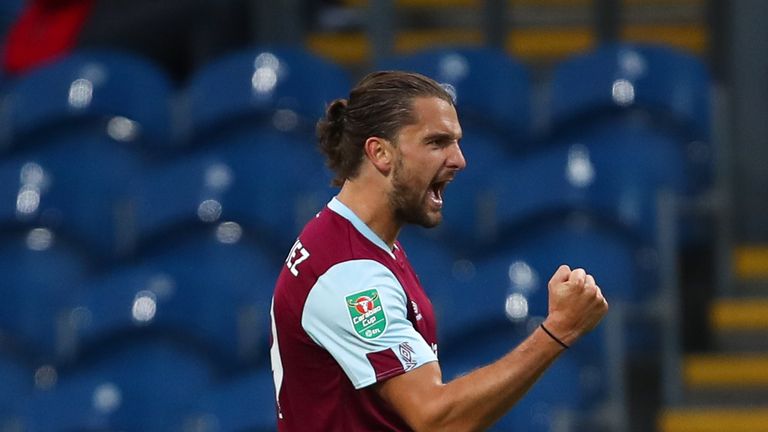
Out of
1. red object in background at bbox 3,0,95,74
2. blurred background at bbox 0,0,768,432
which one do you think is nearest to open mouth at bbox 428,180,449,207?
blurred background at bbox 0,0,768,432

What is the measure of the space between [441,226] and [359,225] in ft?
7.91

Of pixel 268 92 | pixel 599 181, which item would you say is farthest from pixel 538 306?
pixel 268 92

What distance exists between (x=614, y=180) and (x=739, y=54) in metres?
0.88

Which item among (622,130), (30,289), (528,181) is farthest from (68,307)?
(622,130)

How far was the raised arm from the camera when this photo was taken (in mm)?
2041

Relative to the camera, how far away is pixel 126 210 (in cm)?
493

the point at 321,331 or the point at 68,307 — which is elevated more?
the point at 321,331

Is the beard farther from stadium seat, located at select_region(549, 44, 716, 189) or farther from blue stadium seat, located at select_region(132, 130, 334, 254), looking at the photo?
stadium seat, located at select_region(549, 44, 716, 189)

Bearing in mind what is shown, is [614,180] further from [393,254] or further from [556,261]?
[393,254]

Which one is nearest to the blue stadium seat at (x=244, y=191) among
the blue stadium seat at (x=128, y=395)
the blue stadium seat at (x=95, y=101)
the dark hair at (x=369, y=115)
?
the blue stadium seat at (x=95, y=101)

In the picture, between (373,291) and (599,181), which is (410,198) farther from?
(599,181)

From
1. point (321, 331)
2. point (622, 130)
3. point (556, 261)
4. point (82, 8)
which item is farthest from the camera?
point (82, 8)

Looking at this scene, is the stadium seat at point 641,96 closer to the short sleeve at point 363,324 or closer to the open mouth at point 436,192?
the open mouth at point 436,192

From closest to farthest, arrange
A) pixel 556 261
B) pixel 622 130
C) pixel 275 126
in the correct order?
pixel 556 261
pixel 622 130
pixel 275 126
